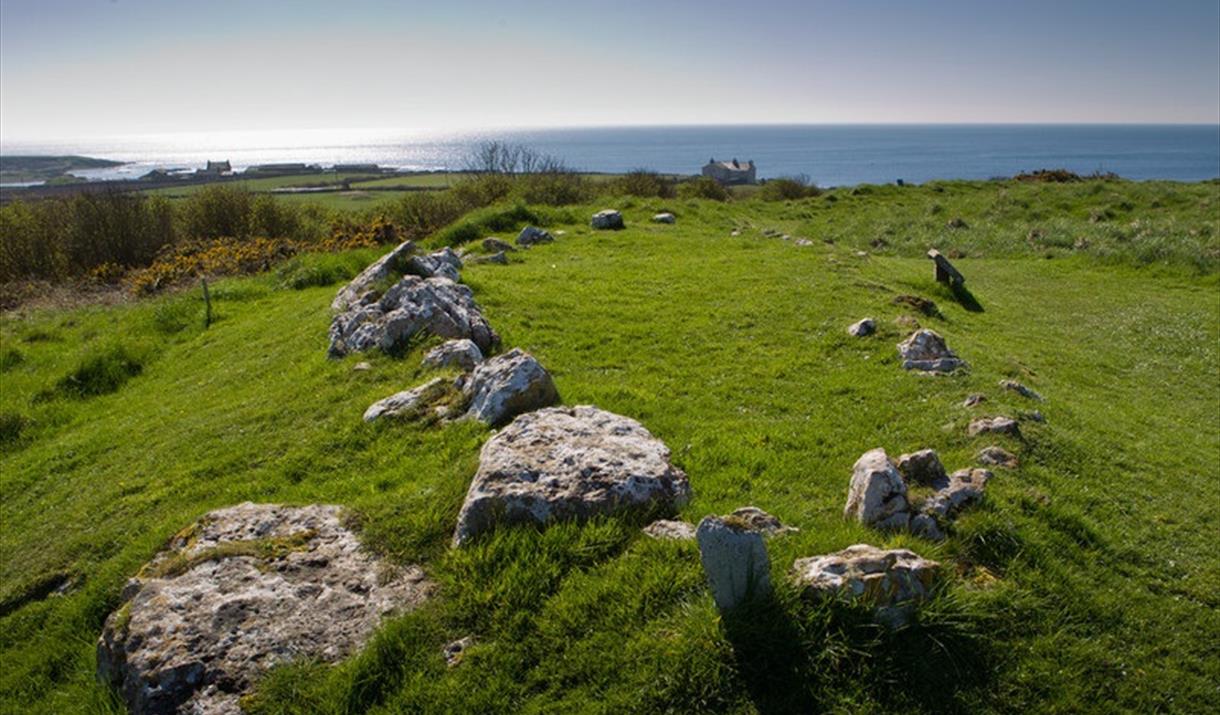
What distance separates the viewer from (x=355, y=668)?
17.6 feet

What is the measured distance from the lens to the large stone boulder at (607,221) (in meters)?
28.1

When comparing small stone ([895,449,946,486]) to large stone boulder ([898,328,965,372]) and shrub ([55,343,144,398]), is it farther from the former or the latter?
shrub ([55,343,144,398])

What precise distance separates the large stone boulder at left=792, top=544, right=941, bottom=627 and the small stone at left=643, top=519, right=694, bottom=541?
3.68 feet

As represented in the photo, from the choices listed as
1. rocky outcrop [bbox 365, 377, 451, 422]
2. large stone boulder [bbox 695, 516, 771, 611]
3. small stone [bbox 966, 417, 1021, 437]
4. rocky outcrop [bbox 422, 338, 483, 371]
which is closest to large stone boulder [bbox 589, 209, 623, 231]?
rocky outcrop [bbox 422, 338, 483, 371]

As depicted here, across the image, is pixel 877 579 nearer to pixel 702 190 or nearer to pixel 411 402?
pixel 411 402

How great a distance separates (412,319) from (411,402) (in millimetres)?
3134

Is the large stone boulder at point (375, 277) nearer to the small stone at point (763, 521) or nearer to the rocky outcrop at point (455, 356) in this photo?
the rocky outcrop at point (455, 356)

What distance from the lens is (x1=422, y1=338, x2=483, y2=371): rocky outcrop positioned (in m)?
11.2

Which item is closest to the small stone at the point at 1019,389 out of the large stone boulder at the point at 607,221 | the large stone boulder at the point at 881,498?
the large stone boulder at the point at 881,498

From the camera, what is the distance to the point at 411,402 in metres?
10.2

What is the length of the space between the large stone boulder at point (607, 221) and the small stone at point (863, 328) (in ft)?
50.9

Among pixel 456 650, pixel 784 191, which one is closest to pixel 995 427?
pixel 456 650

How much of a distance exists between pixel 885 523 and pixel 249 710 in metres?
5.64

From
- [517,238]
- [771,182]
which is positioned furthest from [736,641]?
[771,182]
